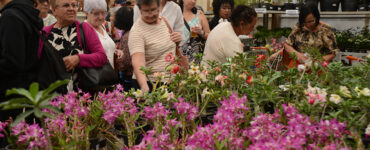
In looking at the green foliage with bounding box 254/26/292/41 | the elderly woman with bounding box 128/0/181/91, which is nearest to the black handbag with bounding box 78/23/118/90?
the elderly woman with bounding box 128/0/181/91

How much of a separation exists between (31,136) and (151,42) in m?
1.35

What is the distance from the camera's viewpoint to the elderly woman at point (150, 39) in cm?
229

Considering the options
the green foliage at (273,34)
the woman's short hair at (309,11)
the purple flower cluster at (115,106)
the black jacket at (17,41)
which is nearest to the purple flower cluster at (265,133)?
the purple flower cluster at (115,106)

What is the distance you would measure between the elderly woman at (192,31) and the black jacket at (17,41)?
5.87 ft

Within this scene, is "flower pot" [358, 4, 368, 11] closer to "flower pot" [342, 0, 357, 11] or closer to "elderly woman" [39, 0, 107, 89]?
"flower pot" [342, 0, 357, 11]

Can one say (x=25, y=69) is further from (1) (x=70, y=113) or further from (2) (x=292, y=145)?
(2) (x=292, y=145)

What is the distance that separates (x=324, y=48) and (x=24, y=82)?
2754 mm

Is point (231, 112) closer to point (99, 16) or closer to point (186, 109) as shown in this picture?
point (186, 109)

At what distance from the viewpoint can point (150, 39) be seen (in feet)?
7.77

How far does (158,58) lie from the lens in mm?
2412

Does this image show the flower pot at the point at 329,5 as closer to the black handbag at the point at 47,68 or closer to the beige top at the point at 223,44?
the beige top at the point at 223,44

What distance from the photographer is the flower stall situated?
107 cm

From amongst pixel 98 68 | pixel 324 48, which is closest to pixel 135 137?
pixel 98 68

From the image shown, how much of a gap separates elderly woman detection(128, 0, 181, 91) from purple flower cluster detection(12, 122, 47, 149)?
1.12 m
